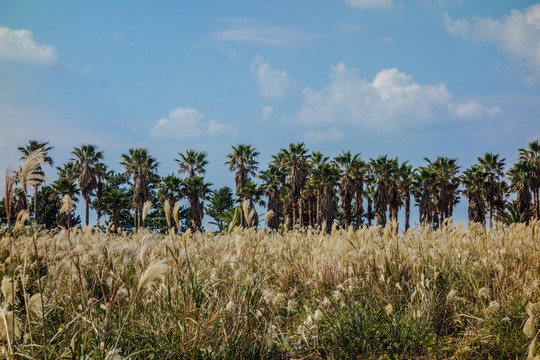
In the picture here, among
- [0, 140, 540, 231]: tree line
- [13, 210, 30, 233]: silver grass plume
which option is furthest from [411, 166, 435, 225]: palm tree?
[13, 210, 30, 233]: silver grass plume

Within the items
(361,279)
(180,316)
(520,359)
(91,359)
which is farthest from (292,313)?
(91,359)

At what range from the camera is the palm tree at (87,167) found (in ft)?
161

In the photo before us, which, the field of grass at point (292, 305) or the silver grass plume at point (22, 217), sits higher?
the silver grass plume at point (22, 217)

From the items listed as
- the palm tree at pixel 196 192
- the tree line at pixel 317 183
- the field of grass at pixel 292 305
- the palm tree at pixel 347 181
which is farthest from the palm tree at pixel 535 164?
the field of grass at pixel 292 305

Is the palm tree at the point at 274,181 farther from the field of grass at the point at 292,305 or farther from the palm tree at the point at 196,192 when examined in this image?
the field of grass at the point at 292,305

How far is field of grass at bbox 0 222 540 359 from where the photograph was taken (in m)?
3.80

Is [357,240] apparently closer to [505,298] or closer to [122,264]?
[505,298]

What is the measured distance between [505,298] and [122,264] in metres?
4.56

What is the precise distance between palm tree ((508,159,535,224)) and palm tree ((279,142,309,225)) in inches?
956

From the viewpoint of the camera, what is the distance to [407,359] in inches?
184

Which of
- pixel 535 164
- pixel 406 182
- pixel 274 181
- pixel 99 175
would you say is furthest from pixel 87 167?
pixel 535 164

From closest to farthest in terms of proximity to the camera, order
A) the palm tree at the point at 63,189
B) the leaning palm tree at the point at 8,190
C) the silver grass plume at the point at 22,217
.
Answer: the leaning palm tree at the point at 8,190, the silver grass plume at the point at 22,217, the palm tree at the point at 63,189

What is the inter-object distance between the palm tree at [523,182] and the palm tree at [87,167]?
47.8 m

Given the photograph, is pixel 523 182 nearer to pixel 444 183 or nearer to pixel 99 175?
pixel 444 183
